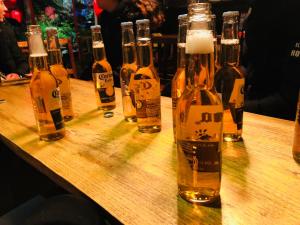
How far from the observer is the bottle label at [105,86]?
2.94 ft

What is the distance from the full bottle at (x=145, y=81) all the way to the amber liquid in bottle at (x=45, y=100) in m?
0.20

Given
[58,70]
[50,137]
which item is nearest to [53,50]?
[58,70]

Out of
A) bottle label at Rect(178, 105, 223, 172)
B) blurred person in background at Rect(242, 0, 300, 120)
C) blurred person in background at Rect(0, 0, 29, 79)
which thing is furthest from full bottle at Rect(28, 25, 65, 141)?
blurred person in background at Rect(0, 0, 29, 79)

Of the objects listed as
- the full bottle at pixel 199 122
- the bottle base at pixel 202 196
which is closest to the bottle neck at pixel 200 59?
the full bottle at pixel 199 122

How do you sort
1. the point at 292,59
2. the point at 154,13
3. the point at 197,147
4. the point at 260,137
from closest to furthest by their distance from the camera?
the point at 197,147, the point at 260,137, the point at 292,59, the point at 154,13

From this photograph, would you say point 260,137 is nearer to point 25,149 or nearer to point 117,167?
point 117,167

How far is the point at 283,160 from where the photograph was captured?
1.84 feet

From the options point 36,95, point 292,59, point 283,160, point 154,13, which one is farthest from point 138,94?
point 154,13

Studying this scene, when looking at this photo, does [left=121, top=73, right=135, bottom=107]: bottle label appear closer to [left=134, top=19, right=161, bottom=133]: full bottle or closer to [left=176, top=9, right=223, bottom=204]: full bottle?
[left=134, top=19, right=161, bottom=133]: full bottle

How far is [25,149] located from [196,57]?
1.58 feet

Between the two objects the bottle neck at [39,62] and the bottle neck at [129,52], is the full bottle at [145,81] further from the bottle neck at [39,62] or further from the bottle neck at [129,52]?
the bottle neck at [39,62]

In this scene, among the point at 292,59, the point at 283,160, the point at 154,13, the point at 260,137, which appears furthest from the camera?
the point at 154,13

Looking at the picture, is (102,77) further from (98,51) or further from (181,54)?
(181,54)

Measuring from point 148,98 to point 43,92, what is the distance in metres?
0.25
